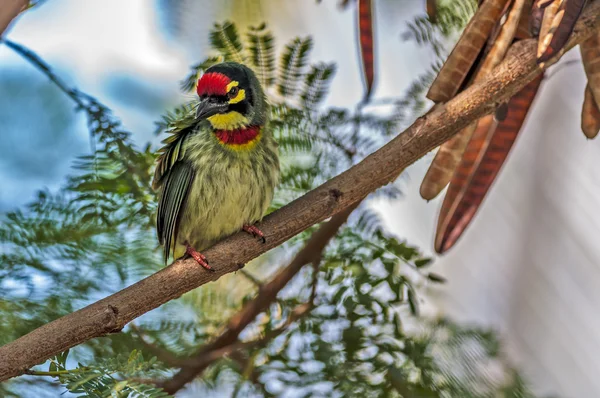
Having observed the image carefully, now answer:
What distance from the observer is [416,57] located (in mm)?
2924

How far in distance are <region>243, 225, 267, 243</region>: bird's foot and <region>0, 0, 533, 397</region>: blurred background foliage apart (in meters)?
0.26

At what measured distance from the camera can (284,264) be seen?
207 centimetres

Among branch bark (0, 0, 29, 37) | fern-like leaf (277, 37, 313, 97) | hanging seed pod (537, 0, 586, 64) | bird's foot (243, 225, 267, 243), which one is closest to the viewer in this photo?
branch bark (0, 0, 29, 37)

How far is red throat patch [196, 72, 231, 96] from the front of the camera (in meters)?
1.72

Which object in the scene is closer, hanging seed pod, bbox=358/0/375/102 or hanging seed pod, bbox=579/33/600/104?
hanging seed pod, bbox=579/33/600/104

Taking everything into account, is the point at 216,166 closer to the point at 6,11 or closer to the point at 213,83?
the point at 213,83

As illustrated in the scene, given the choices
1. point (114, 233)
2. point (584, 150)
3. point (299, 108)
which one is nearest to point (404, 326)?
point (299, 108)

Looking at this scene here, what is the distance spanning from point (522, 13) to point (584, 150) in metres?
2.64

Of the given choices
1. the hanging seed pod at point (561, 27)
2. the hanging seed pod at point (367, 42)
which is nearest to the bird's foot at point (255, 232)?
the hanging seed pod at point (367, 42)

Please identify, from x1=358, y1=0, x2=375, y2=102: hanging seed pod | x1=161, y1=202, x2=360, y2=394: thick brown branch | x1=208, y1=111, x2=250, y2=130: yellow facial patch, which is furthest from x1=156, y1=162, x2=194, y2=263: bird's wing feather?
x1=358, y1=0, x2=375, y2=102: hanging seed pod

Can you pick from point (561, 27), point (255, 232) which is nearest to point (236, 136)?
point (255, 232)

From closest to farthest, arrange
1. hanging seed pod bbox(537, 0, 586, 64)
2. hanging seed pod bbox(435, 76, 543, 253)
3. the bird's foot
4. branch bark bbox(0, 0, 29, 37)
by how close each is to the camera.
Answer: branch bark bbox(0, 0, 29, 37) → hanging seed pod bbox(537, 0, 586, 64) → the bird's foot → hanging seed pod bbox(435, 76, 543, 253)

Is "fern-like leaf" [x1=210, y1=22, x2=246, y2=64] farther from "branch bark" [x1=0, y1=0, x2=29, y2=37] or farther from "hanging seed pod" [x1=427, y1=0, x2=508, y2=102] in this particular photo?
"branch bark" [x1=0, y1=0, x2=29, y2=37]

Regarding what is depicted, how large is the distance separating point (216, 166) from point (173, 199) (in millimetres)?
124
